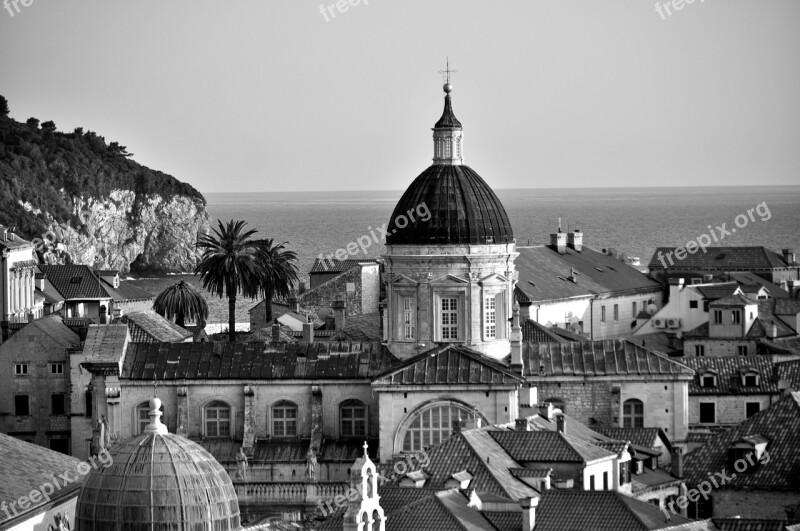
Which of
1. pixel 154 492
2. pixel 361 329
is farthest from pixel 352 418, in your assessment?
pixel 154 492

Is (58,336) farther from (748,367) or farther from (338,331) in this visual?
(748,367)

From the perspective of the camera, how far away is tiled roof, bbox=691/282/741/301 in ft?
480

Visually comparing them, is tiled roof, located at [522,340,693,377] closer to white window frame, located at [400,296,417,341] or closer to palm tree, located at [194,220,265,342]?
white window frame, located at [400,296,417,341]

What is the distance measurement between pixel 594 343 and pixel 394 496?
26.8 m

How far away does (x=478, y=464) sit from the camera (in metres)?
78.9

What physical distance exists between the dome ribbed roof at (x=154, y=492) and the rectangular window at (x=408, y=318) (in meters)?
38.7

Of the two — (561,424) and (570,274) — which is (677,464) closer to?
(561,424)

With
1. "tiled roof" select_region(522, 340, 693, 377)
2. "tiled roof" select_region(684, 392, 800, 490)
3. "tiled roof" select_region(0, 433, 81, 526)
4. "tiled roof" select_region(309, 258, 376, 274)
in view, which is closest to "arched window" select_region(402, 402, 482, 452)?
"tiled roof" select_region(522, 340, 693, 377)

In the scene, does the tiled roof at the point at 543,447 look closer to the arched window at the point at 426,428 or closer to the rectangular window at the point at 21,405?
the arched window at the point at 426,428

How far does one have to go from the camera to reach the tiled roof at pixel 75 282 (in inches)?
6565

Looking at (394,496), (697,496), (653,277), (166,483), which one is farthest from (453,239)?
(653,277)

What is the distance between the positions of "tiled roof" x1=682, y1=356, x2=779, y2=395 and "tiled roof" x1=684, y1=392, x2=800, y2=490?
14.3 m

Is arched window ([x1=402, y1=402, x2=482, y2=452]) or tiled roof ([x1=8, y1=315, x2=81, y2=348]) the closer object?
arched window ([x1=402, y1=402, x2=482, y2=452])

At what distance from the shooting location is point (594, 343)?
99.1 meters
